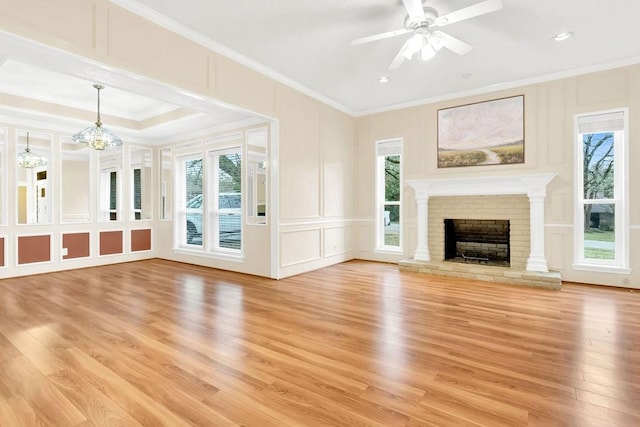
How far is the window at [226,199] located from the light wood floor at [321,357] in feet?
6.08

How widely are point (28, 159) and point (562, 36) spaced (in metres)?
7.84

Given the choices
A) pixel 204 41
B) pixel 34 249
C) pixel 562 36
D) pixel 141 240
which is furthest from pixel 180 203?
pixel 562 36

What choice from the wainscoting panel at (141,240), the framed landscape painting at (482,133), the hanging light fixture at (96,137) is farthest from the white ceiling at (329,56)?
the wainscoting panel at (141,240)

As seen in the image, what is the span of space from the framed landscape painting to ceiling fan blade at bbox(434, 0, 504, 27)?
9.38 feet

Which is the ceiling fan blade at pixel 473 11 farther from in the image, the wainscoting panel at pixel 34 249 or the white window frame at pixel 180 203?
the wainscoting panel at pixel 34 249

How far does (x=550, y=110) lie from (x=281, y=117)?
13.2 ft

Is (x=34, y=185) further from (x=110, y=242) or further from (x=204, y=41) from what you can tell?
(x=204, y=41)

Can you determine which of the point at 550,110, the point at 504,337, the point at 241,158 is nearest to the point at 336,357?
the point at 504,337

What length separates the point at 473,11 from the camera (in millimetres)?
2744

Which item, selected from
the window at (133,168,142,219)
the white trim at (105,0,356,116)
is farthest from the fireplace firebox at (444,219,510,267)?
the window at (133,168,142,219)

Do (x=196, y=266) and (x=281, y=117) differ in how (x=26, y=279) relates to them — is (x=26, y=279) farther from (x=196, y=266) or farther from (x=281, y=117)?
(x=281, y=117)

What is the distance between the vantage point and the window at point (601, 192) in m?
4.48

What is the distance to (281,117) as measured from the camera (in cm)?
497

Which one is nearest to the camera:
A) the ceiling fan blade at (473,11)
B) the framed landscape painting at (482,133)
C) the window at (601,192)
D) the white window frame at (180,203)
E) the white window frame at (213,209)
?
the ceiling fan blade at (473,11)
